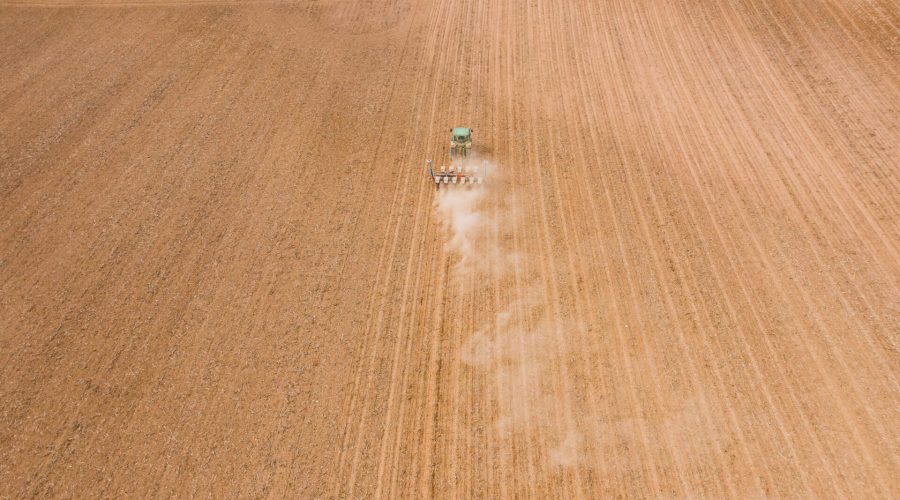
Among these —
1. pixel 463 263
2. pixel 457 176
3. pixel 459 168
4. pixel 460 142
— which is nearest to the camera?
pixel 463 263

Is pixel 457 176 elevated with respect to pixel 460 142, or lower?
lower

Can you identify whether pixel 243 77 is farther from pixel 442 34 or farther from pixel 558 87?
pixel 558 87

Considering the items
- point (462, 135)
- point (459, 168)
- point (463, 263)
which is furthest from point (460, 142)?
point (463, 263)

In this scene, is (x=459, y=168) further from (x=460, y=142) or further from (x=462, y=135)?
(x=462, y=135)

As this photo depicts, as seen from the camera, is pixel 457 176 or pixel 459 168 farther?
pixel 459 168

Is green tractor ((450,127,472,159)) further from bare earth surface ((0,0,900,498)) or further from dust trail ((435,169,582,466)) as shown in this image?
dust trail ((435,169,582,466))

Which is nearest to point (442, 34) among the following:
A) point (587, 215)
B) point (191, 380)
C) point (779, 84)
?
point (587, 215)
